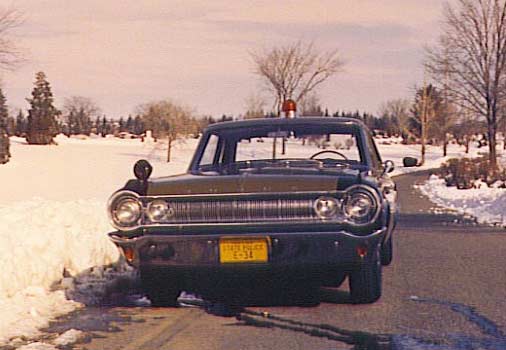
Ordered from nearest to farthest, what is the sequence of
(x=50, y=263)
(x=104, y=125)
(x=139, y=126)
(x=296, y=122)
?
1. (x=50, y=263)
2. (x=296, y=122)
3. (x=139, y=126)
4. (x=104, y=125)

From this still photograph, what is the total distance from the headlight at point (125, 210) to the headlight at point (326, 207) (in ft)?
4.65

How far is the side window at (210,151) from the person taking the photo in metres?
8.20

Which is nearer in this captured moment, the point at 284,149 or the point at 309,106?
the point at 284,149

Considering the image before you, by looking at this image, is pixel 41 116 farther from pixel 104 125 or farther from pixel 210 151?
pixel 210 151

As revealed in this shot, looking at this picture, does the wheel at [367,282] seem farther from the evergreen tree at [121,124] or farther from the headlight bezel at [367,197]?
the evergreen tree at [121,124]

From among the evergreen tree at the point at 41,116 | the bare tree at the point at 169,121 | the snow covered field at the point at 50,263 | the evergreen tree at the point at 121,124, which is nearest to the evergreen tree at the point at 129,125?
the evergreen tree at the point at 121,124

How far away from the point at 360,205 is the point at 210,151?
2.52m

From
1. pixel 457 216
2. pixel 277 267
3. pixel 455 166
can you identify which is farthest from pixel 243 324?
pixel 455 166

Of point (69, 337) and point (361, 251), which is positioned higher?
point (361, 251)

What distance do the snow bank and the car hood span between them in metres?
9.80

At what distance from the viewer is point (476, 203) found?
2106 centimetres

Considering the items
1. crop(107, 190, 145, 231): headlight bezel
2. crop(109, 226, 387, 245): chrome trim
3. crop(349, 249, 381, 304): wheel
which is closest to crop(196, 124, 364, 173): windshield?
crop(349, 249, 381, 304): wheel

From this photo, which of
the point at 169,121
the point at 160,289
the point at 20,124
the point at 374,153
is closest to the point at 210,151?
the point at 374,153

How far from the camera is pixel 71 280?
7.77 meters
